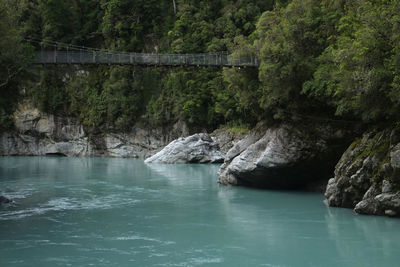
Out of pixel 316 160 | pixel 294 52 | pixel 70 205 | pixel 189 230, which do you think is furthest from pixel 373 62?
pixel 70 205

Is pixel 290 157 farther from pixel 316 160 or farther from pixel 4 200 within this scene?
pixel 4 200

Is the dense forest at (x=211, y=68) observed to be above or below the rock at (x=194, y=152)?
above

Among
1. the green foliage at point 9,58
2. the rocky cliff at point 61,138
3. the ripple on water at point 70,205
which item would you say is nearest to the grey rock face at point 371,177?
the ripple on water at point 70,205

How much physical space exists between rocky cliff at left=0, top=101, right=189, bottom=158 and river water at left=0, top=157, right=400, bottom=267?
2499cm

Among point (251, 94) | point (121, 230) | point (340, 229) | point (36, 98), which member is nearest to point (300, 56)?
point (251, 94)

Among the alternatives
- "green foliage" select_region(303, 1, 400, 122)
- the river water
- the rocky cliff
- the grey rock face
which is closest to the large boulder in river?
the river water

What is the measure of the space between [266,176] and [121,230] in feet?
26.0

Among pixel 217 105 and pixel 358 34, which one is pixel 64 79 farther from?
pixel 358 34

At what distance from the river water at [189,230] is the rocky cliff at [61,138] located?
984 inches

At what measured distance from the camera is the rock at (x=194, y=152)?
3152cm

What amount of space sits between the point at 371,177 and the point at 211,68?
90.0 feet

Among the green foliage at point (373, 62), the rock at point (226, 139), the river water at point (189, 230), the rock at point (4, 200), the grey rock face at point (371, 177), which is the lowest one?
the river water at point (189, 230)

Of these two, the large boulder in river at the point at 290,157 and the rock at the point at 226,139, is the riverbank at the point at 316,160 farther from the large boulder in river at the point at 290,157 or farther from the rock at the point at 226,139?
the rock at the point at 226,139

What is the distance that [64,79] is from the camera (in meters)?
46.8
